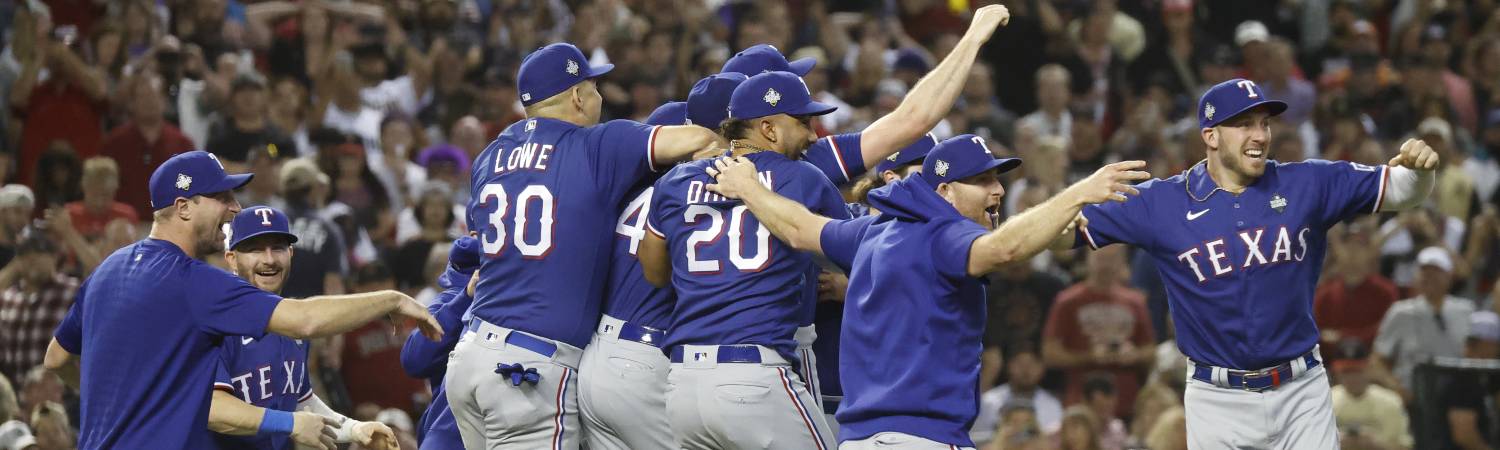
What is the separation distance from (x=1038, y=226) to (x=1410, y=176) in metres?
2.02

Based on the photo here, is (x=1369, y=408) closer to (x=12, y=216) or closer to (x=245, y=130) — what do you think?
(x=245, y=130)

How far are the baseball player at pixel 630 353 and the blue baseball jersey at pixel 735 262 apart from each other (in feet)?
0.73

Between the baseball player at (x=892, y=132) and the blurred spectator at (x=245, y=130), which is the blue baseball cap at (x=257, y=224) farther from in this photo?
the blurred spectator at (x=245, y=130)

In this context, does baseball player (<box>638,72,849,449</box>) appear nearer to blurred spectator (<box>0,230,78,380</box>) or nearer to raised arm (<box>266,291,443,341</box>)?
raised arm (<box>266,291,443,341</box>)

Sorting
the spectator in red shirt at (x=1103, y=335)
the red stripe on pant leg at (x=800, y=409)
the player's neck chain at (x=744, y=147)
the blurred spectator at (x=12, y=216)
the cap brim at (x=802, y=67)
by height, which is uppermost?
the cap brim at (x=802, y=67)

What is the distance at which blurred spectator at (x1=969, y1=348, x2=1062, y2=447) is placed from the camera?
1262 cm


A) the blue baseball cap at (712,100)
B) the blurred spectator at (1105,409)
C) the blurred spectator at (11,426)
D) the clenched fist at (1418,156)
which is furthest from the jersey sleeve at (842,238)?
the blurred spectator at (1105,409)

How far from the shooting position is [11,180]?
45.5ft

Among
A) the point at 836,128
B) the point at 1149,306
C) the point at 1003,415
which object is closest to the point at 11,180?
the point at 836,128

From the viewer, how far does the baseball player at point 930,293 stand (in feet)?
20.9

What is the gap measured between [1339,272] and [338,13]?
8.27 meters

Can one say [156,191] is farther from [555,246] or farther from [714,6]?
[714,6]

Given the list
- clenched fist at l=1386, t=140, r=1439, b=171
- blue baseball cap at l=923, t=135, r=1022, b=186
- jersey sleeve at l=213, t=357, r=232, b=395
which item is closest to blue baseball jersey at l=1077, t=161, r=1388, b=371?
clenched fist at l=1386, t=140, r=1439, b=171

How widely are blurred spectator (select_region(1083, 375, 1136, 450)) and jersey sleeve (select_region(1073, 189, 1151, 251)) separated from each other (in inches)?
167
